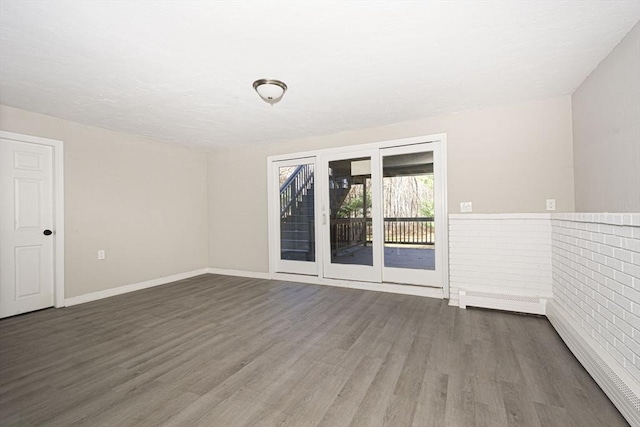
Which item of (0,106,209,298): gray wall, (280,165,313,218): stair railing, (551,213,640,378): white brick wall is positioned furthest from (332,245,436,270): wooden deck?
(0,106,209,298): gray wall

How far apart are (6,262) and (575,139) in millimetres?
6633

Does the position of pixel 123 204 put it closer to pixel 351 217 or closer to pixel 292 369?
pixel 351 217

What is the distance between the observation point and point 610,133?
7.93 ft

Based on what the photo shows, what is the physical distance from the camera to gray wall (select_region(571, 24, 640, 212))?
6.89 ft

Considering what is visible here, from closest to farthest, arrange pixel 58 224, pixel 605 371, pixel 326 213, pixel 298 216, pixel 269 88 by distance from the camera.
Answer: pixel 605 371 < pixel 269 88 < pixel 58 224 < pixel 326 213 < pixel 298 216

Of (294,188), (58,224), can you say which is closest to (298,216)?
(294,188)

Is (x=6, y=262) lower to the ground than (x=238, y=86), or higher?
lower

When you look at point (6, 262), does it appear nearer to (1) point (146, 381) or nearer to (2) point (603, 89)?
(1) point (146, 381)

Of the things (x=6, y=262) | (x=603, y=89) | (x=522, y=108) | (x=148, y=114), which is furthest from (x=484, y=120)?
(x=6, y=262)

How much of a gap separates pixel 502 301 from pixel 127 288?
17.0ft

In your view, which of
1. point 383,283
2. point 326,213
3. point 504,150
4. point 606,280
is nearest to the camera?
point 606,280

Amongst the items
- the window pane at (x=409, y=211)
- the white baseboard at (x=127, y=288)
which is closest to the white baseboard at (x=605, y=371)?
the window pane at (x=409, y=211)

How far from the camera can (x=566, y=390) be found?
6.02 feet

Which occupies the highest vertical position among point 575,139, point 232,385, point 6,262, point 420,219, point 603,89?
point 603,89
